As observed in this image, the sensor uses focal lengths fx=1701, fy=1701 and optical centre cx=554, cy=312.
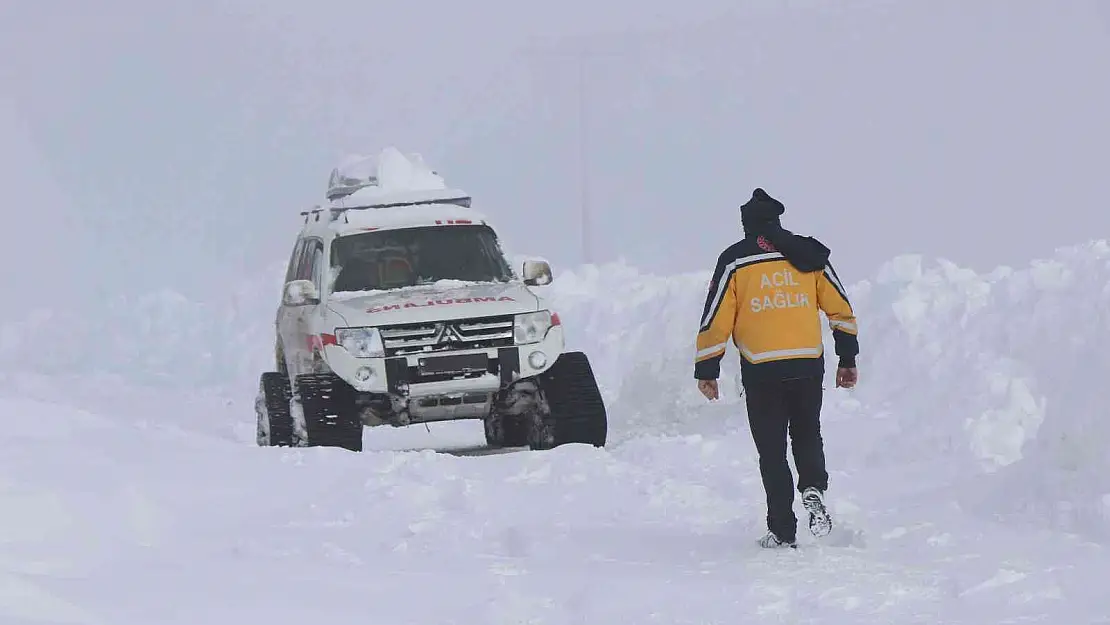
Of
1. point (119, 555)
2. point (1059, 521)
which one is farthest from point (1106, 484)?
point (119, 555)

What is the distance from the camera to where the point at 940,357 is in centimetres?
1270

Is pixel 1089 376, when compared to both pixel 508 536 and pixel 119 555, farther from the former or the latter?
pixel 119 555

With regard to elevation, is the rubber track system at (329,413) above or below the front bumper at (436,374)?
below

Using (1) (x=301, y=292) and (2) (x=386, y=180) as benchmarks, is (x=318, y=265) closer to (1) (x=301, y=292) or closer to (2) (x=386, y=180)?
(1) (x=301, y=292)

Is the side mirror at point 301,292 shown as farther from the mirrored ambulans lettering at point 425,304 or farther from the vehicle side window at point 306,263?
the vehicle side window at point 306,263

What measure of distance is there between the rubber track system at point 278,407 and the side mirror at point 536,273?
178 centimetres

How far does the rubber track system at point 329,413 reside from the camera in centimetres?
1093

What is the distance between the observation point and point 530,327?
1125 cm

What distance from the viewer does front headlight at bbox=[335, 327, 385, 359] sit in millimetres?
10969

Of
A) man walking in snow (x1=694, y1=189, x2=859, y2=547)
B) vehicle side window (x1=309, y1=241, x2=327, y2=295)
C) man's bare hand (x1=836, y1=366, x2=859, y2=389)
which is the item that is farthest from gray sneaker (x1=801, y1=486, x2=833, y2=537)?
vehicle side window (x1=309, y1=241, x2=327, y2=295)

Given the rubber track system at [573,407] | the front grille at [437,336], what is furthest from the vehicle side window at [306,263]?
the rubber track system at [573,407]

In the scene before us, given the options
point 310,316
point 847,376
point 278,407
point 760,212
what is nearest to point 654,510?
point 847,376

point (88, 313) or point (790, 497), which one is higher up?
point (790, 497)

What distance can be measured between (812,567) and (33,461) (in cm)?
382
